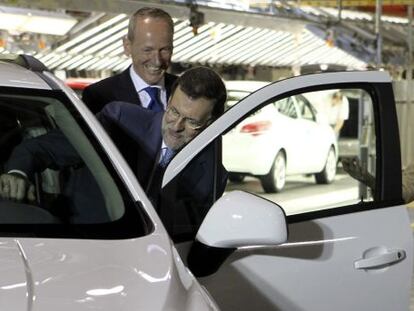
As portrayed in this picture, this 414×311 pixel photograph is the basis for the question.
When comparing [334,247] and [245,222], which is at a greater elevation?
[245,222]

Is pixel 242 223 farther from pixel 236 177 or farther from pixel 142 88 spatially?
pixel 142 88

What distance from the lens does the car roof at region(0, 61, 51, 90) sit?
292 cm

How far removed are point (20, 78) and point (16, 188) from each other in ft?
1.31

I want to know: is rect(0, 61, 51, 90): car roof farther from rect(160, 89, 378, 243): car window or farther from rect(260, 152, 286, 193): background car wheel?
rect(260, 152, 286, 193): background car wheel

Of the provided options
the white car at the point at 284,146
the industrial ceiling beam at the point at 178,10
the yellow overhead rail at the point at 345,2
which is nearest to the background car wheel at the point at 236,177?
the white car at the point at 284,146

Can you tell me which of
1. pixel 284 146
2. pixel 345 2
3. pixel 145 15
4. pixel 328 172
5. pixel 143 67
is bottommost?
pixel 345 2

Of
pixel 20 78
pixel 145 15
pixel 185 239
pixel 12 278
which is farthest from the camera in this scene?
pixel 145 15

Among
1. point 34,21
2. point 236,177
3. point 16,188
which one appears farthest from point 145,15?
point 34,21

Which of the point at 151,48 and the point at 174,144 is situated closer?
the point at 174,144

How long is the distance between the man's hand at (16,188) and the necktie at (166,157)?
599 mm

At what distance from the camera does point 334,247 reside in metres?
3.33

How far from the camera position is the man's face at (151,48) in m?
3.91

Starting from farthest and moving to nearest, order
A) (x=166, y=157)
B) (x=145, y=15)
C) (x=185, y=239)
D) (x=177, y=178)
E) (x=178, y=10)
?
1. (x=178, y=10)
2. (x=145, y=15)
3. (x=166, y=157)
4. (x=177, y=178)
5. (x=185, y=239)

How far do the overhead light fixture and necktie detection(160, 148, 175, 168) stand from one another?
770 centimetres
